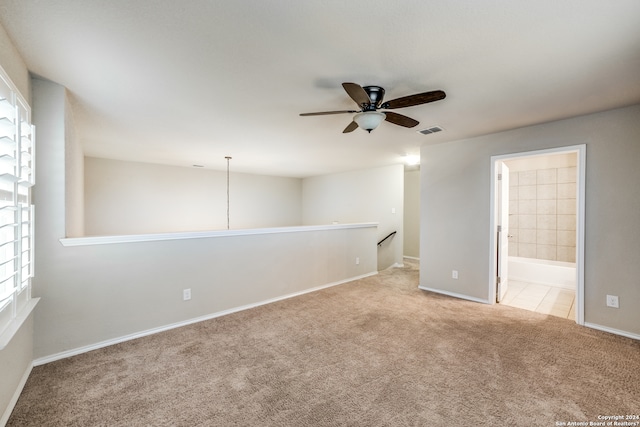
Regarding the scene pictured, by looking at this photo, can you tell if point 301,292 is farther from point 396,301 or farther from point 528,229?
point 528,229

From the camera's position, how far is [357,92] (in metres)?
1.89

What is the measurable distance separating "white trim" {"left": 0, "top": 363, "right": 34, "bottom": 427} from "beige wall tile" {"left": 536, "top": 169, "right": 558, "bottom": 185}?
23.8 ft

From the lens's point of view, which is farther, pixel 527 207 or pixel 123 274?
pixel 527 207

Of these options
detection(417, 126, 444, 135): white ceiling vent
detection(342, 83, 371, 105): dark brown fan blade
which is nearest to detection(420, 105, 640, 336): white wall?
detection(417, 126, 444, 135): white ceiling vent

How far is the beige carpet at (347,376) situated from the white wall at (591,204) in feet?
1.68

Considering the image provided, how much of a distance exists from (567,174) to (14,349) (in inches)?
290

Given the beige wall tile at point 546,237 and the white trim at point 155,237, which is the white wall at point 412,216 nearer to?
the beige wall tile at point 546,237

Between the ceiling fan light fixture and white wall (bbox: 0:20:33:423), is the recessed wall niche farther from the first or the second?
white wall (bbox: 0:20:33:423)

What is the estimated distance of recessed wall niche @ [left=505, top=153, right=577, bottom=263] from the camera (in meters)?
4.71

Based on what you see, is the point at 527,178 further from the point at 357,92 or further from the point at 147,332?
the point at 147,332

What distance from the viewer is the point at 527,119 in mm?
2996

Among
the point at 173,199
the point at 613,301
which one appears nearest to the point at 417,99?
the point at 613,301

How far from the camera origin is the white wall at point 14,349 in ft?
5.16

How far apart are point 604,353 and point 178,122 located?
497 cm
